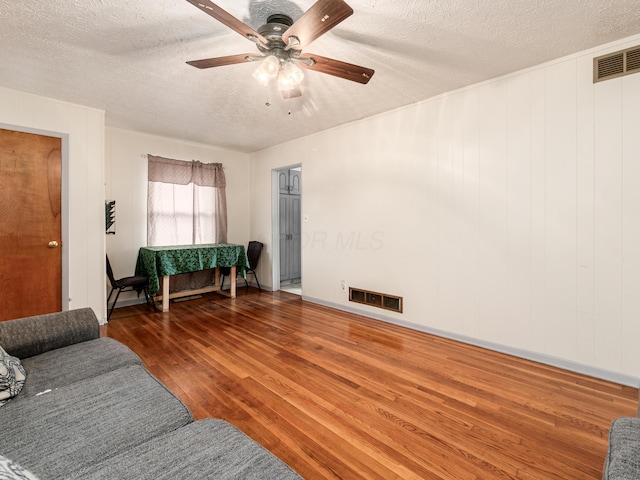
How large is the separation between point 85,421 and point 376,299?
10.3 feet

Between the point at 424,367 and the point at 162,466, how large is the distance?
2169mm

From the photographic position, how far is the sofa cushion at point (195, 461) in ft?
2.96

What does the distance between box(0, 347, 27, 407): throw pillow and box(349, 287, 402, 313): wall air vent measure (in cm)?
321

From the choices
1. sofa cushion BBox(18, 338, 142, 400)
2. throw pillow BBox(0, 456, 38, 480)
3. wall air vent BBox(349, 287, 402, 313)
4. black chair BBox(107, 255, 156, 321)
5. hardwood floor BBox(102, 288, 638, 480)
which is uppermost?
throw pillow BBox(0, 456, 38, 480)

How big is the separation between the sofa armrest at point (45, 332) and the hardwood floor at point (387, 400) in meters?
0.72

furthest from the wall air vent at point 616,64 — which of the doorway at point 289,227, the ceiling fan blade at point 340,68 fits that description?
the doorway at point 289,227

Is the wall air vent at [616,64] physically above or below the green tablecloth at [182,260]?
above

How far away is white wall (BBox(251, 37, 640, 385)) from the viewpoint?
232 cm

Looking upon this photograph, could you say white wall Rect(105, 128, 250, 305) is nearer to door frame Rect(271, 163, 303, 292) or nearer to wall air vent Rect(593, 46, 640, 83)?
door frame Rect(271, 163, 303, 292)

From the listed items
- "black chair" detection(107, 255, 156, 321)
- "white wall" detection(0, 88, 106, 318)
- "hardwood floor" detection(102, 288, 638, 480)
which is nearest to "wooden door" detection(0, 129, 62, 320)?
"white wall" detection(0, 88, 106, 318)

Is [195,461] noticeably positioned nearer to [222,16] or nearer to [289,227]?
[222,16]

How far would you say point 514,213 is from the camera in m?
2.76

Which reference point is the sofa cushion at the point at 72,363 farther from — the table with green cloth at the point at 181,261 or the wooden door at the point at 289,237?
the wooden door at the point at 289,237

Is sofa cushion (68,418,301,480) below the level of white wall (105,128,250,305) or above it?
below
